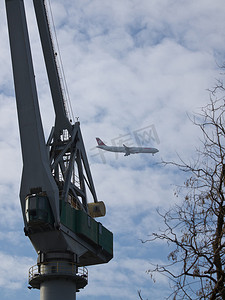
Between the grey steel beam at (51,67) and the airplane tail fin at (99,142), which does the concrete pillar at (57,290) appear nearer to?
the grey steel beam at (51,67)

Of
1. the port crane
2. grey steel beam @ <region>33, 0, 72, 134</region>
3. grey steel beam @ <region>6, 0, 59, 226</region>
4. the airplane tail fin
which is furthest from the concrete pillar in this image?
the airplane tail fin

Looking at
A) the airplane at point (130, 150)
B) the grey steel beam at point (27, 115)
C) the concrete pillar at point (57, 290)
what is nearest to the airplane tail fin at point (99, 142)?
the airplane at point (130, 150)

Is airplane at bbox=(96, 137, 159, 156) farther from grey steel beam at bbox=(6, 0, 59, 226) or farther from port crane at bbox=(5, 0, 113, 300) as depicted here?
grey steel beam at bbox=(6, 0, 59, 226)

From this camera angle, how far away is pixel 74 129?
67.2m

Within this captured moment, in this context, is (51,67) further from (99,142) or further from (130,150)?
(99,142)

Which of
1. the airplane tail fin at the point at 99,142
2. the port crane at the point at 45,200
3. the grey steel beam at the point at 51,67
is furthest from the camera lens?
the airplane tail fin at the point at 99,142

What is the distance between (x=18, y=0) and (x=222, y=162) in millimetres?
51694

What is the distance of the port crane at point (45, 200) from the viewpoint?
178 feet

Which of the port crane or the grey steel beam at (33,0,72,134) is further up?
the grey steel beam at (33,0,72,134)

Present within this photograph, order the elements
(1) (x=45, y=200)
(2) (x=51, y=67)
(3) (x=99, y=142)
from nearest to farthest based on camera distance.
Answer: (1) (x=45, y=200) → (2) (x=51, y=67) → (3) (x=99, y=142)

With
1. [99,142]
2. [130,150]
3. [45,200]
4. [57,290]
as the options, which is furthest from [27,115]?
[99,142]

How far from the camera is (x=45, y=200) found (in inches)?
2117

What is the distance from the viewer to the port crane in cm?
5422

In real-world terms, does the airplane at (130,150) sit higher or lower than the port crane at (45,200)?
higher
